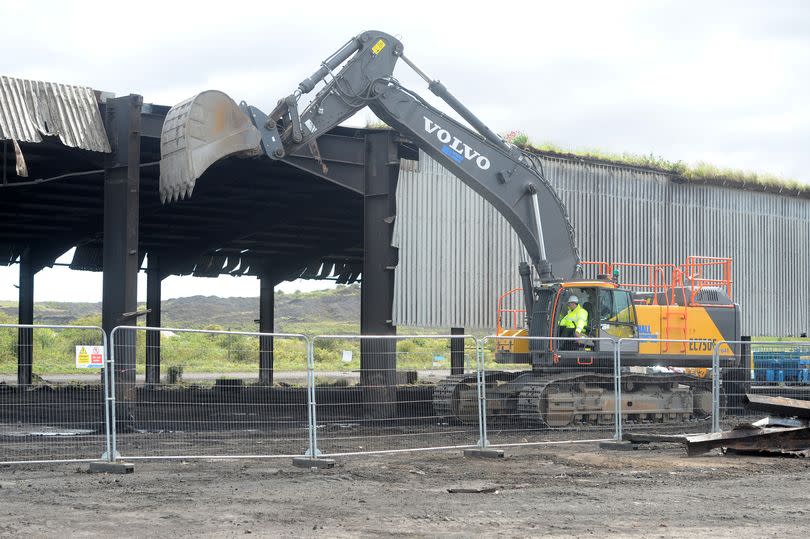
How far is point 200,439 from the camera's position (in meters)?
17.0

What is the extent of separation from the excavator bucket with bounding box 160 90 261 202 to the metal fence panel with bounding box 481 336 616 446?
6.56 m

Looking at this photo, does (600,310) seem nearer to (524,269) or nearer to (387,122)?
(524,269)

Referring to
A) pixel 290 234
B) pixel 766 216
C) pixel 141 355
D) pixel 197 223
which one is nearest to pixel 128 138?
pixel 197 223

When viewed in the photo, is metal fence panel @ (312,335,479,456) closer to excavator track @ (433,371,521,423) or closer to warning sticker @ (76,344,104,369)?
excavator track @ (433,371,521,423)

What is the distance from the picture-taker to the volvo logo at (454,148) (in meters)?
22.7

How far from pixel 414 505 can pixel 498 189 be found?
40.1 feet

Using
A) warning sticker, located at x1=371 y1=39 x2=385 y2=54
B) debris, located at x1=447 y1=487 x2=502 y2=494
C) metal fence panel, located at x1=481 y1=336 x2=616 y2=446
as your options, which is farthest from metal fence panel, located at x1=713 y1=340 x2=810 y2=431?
debris, located at x1=447 y1=487 x2=502 y2=494

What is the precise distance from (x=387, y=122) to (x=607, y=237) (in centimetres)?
1056

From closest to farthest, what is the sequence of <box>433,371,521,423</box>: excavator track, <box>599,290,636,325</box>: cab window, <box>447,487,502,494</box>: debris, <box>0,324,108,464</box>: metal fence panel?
<box>447,487,502,494</box>: debris, <box>0,324,108,464</box>: metal fence panel, <box>433,371,521,423</box>: excavator track, <box>599,290,636,325</box>: cab window

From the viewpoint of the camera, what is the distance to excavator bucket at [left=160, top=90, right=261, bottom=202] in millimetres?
19906

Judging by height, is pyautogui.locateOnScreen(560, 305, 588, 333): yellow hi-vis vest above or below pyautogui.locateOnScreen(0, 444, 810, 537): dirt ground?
above

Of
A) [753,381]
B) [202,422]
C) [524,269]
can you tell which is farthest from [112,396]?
[753,381]

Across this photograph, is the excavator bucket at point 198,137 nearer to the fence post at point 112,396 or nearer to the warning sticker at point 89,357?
the warning sticker at point 89,357

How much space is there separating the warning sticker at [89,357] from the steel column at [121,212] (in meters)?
6.42
